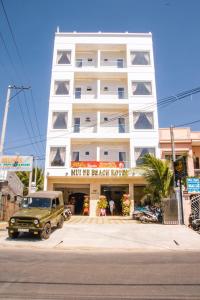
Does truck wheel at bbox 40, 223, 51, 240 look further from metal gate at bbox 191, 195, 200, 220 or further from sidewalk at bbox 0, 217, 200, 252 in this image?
metal gate at bbox 191, 195, 200, 220

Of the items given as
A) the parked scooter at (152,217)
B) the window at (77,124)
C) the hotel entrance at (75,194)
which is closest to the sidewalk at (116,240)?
the parked scooter at (152,217)

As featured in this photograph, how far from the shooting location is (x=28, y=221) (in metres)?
11.5

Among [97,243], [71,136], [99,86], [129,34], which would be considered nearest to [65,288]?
[97,243]

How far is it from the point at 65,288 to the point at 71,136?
21.8m

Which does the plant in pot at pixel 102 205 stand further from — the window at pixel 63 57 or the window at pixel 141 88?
the window at pixel 63 57

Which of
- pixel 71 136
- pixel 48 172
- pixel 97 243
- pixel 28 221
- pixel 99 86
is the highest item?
pixel 99 86

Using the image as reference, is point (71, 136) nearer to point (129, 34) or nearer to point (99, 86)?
point (99, 86)

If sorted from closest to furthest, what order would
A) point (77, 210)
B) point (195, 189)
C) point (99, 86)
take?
point (195, 189), point (77, 210), point (99, 86)

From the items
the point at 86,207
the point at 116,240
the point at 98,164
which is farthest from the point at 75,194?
the point at 116,240

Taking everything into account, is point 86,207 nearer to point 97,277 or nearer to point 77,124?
point 77,124

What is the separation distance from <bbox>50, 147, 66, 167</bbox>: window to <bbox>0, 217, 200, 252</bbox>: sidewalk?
11366 millimetres

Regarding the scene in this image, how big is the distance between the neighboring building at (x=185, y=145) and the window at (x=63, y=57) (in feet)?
44.1

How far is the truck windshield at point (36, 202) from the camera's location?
13.2 metres

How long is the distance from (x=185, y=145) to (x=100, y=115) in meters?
9.73
